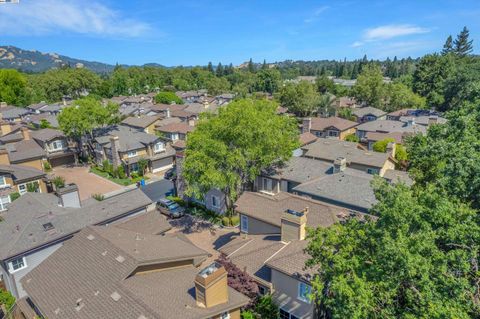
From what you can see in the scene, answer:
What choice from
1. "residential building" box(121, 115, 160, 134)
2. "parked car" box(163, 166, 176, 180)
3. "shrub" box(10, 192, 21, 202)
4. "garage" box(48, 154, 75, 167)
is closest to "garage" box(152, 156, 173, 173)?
"parked car" box(163, 166, 176, 180)

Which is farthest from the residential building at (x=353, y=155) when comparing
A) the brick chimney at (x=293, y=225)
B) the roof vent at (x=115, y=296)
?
the roof vent at (x=115, y=296)

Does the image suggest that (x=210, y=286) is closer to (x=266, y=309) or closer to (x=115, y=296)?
(x=115, y=296)

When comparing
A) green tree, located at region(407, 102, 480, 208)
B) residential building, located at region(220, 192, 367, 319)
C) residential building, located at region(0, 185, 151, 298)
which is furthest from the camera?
residential building, located at region(0, 185, 151, 298)

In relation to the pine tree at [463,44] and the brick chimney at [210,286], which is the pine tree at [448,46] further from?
the brick chimney at [210,286]

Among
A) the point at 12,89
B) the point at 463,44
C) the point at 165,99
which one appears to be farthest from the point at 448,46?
the point at 12,89

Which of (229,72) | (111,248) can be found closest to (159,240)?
(111,248)

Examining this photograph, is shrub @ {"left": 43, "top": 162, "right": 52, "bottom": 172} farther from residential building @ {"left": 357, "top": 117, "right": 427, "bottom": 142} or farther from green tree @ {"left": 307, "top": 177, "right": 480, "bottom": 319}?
residential building @ {"left": 357, "top": 117, "right": 427, "bottom": 142}
